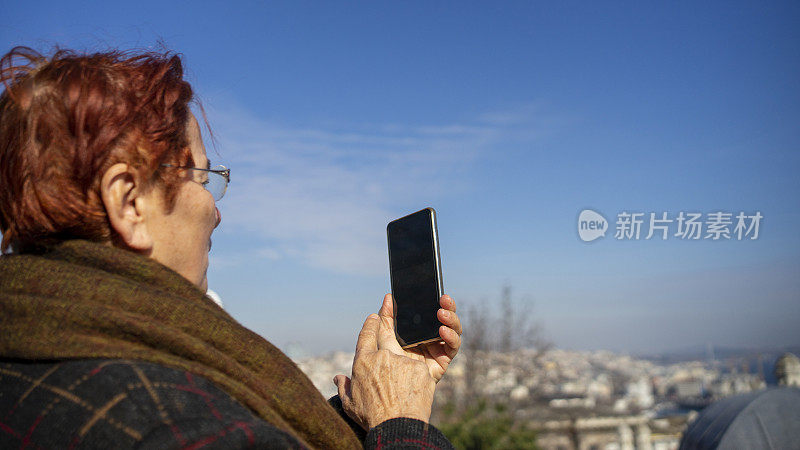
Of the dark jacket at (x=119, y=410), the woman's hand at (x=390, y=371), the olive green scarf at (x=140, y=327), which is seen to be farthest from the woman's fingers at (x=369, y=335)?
the dark jacket at (x=119, y=410)

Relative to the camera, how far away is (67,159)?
3.65 ft

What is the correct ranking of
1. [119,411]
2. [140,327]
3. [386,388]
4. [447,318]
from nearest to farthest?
[119,411] < [140,327] < [386,388] < [447,318]

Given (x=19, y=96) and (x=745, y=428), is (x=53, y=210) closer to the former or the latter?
(x=19, y=96)

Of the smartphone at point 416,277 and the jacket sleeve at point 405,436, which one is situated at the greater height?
the smartphone at point 416,277

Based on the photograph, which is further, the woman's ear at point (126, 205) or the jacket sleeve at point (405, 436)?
the jacket sleeve at point (405, 436)

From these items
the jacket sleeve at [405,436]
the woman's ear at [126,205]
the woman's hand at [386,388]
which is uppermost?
the woman's ear at [126,205]

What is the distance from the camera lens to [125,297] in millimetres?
1058

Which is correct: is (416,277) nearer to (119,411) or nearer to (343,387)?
(343,387)

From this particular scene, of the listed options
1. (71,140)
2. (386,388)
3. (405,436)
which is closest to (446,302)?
(386,388)

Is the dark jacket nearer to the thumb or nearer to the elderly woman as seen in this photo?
the elderly woman

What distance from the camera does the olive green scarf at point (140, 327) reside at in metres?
1.00

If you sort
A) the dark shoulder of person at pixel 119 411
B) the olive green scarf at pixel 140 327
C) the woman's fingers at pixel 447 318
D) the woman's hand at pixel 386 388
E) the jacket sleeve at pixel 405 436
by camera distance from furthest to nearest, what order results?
the woman's fingers at pixel 447 318, the woman's hand at pixel 386 388, the jacket sleeve at pixel 405 436, the olive green scarf at pixel 140 327, the dark shoulder of person at pixel 119 411

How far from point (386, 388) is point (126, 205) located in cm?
68

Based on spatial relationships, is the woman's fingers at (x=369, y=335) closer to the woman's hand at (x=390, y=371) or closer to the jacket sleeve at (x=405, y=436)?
the woman's hand at (x=390, y=371)
